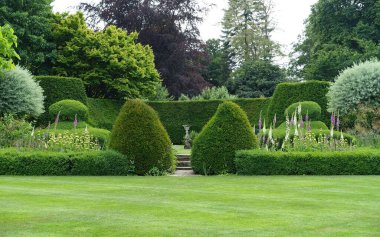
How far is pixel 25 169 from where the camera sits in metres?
14.1

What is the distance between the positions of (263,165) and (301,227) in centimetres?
Answer: 799

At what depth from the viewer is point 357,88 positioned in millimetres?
21750

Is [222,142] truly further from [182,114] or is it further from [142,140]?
[182,114]

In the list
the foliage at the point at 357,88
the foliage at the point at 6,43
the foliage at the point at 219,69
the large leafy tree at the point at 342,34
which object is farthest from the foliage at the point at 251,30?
the foliage at the point at 6,43

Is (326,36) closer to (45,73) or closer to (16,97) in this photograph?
(45,73)

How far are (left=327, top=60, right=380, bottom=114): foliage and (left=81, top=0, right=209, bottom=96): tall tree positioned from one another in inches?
664

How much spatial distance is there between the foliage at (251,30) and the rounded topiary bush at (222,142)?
111 feet

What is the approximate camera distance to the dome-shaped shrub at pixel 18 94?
72.1 ft

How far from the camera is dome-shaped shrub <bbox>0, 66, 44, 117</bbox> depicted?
21969 mm

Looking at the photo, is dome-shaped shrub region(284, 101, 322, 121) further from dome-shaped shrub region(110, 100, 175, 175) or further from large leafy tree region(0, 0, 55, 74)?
large leafy tree region(0, 0, 55, 74)

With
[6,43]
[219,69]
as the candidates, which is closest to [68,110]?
[6,43]

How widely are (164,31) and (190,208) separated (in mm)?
31914

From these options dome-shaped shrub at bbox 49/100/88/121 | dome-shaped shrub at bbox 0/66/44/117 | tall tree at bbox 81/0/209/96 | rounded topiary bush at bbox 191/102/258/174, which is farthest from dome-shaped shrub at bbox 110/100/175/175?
tall tree at bbox 81/0/209/96

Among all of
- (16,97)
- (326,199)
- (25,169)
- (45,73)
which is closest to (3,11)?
(45,73)
